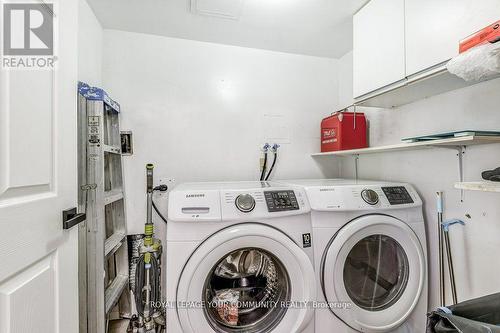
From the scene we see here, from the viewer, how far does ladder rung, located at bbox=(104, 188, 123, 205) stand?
4.61ft

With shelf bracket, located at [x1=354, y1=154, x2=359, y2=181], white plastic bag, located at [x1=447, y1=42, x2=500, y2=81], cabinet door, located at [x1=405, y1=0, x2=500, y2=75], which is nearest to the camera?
white plastic bag, located at [x1=447, y1=42, x2=500, y2=81]

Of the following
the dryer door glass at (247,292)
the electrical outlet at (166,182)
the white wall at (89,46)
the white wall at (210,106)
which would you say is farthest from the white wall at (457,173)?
the white wall at (89,46)

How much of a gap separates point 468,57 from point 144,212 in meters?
1.94

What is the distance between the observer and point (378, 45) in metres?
1.35

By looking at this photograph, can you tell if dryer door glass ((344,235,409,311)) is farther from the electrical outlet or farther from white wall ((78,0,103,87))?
white wall ((78,0,103,87))

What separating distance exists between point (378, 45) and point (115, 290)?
7.11ft

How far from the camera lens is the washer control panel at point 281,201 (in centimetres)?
124

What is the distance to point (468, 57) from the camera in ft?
2.73

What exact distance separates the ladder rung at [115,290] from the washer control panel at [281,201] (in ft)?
3.59

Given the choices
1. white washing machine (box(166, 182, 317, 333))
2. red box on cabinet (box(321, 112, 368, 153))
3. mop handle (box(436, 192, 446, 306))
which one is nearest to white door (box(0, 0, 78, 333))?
white washing machine (box(166, 182, 317, 333))

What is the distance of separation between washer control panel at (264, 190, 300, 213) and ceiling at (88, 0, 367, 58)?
1154mm

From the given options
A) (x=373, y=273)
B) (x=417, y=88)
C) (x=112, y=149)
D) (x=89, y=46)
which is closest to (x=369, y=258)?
(x=373, y=273)

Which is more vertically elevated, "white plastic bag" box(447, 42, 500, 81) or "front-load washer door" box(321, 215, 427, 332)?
"white plastic bag" box(447, 42, 500, 81)

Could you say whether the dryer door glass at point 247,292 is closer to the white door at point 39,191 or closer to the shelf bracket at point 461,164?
→ the white door at point 39,191
